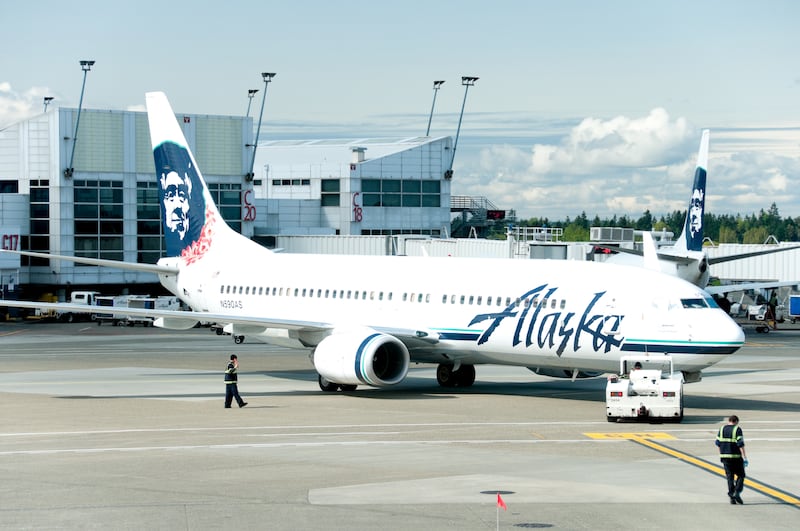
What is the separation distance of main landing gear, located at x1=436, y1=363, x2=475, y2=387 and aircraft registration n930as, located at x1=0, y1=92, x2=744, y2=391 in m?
0.06

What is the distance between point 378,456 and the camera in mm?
28766

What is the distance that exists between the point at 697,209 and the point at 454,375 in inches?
1412

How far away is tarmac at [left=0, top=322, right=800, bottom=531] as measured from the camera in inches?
859

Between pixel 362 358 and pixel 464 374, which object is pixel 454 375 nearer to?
pixel 464 374

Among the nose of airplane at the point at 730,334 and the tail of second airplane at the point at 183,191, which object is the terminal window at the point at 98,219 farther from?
the nose of airplane at the point at 730,334

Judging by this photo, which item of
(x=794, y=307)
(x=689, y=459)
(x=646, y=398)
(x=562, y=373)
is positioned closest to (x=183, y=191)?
(x=562, y=373)

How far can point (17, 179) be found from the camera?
101250 millimetres

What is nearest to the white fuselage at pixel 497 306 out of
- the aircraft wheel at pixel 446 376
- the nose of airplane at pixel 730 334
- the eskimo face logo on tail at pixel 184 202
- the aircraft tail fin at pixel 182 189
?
the nose of airplane at pixel 730 334

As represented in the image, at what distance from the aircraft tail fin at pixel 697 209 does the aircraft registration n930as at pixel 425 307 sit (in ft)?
111

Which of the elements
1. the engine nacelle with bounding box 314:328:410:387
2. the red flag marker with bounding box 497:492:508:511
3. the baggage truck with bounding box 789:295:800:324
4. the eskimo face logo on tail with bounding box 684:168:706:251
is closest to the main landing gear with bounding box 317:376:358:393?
the engine nacelle with bounding box 314:328:410:387

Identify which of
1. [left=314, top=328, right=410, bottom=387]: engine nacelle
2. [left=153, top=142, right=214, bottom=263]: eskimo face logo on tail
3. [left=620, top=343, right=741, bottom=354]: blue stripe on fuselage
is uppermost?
[left=153, top=142, right=214, bottom=263]: eskimo face logo on tail

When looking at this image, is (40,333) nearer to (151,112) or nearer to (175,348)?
(175,348)

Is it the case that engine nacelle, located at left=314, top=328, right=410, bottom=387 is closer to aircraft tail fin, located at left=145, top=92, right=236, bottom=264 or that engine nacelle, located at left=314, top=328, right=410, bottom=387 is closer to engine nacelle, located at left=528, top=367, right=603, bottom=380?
engine nacelle, located at left=528, top=367, right=603, bottom=380

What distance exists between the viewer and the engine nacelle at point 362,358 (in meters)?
40.9
